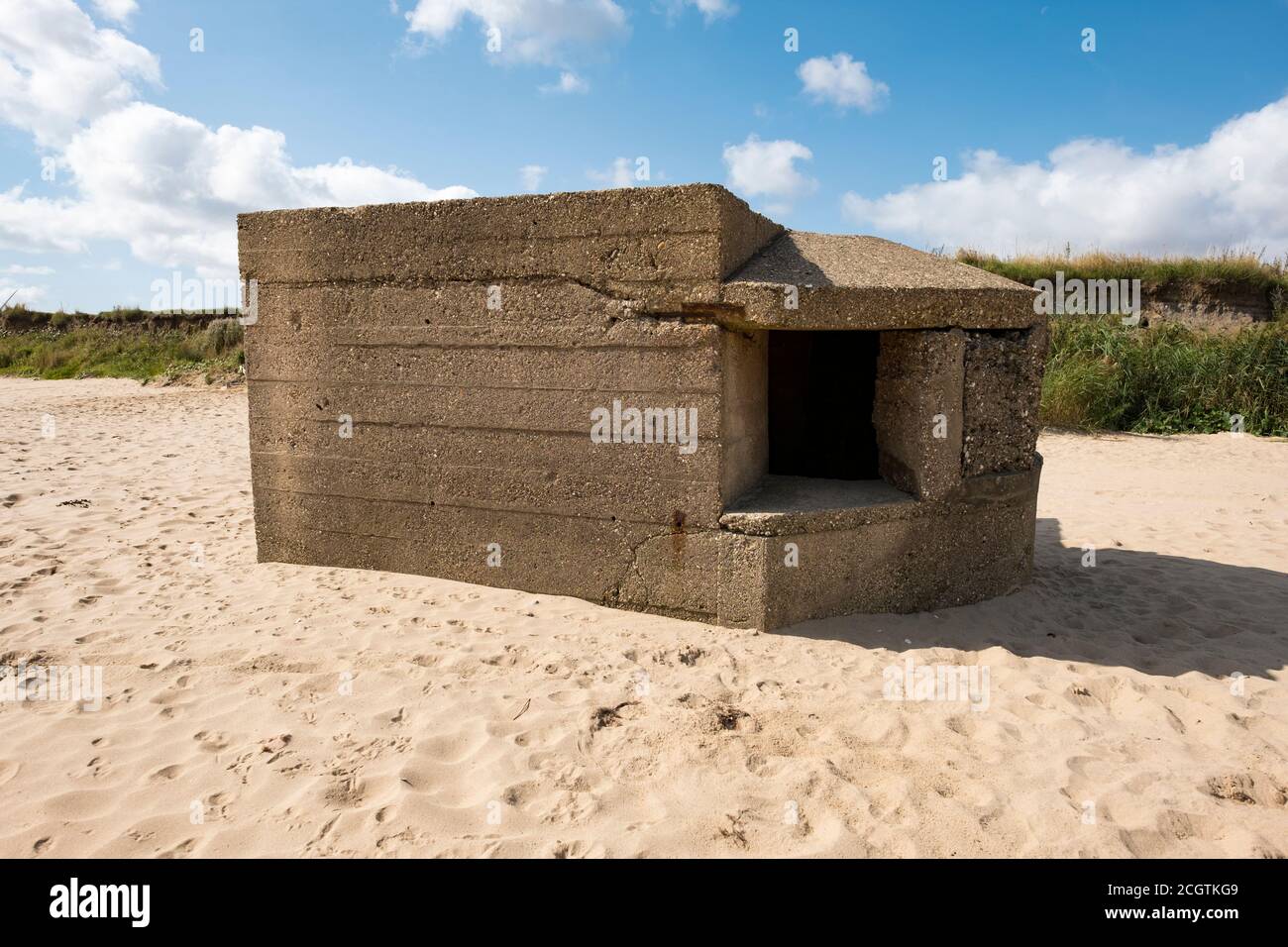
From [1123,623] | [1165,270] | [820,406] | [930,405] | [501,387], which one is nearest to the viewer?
[930,405]

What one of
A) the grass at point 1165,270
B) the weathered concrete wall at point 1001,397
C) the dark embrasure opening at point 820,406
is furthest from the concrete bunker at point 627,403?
the grass at point 1165,270

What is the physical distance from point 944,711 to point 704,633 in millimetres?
1148

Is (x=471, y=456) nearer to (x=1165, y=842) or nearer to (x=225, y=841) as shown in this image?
(x=225, y=841)

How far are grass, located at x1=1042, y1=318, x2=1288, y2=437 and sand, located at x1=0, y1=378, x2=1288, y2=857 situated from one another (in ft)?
23.1

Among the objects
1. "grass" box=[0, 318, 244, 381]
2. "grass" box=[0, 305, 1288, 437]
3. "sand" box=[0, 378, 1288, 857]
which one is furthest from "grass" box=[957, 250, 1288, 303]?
"grass" box=[0, 318, 244, 381]

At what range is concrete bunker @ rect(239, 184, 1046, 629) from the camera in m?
3.90

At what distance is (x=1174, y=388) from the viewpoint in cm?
1196

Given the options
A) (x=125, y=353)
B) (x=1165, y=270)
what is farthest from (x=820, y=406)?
(x=125, y=353)

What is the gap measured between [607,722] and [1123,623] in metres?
3.07

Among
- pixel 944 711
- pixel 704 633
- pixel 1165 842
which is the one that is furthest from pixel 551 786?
pixel 1165 842

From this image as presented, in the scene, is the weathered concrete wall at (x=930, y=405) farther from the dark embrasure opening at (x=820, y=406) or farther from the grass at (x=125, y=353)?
the grass at (x=125, y=353)

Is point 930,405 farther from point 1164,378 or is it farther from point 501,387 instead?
point 1164,378

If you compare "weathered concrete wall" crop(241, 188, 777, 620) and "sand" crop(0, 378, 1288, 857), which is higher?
"weathered concrete wall" crop(241, 188, 777, 620)

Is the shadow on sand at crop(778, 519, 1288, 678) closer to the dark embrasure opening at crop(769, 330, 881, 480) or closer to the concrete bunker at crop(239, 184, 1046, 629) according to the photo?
the concrete bunker at crop(239, 184, 1046, 629)
